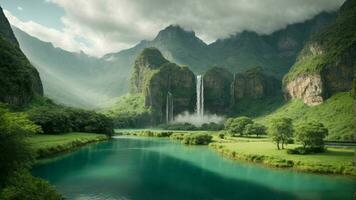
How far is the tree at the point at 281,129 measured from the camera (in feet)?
202

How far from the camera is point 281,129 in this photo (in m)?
61.9

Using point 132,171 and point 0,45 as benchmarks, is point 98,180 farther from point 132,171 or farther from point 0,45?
point 0,45

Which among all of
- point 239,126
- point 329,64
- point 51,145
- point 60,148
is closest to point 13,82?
point 60,148

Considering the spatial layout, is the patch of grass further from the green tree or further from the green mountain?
the green mountain

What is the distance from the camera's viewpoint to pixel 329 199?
110 ft

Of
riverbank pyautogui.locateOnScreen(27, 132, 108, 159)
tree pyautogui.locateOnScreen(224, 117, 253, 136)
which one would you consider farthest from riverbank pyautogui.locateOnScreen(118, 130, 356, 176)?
tree pyautogui.locateOnScreen(224, 117, 253, 136)

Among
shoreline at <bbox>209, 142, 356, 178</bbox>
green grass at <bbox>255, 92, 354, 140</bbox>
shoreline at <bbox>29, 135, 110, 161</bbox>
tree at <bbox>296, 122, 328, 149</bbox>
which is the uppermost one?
green grass at <bbox>255, 92, 354, 140</bbox>

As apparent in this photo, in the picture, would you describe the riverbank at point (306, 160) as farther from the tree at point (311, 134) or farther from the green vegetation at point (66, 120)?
the green vegetation at point (66, 120)

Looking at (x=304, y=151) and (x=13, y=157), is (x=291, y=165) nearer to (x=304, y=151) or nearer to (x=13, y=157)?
(x=304, y=151)

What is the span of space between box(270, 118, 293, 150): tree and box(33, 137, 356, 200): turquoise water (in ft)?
38.4

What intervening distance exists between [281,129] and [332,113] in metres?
78.3

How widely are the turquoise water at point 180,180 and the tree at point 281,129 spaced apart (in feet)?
38.4

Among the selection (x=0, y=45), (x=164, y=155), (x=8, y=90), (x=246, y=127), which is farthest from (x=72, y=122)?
(x=246, y=127)

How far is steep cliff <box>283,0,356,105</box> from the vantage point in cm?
14400
